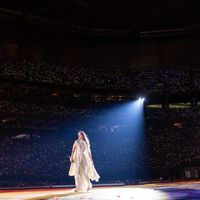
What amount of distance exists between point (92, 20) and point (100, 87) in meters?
2.58

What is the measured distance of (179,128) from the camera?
18453mm

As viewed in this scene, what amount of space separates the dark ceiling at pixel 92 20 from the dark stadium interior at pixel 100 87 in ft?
0.13

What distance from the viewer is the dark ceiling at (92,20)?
14.6 m

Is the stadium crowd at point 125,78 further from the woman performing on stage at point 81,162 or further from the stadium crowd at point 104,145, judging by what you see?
the woman performing on stage at point 81,162

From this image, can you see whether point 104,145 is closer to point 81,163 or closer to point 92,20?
point 92,20

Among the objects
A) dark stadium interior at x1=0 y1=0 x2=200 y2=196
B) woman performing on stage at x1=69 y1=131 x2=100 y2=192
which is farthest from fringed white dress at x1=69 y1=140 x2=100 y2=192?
dark stadium interior at x1=0 y1=0 x2=200 y2=196

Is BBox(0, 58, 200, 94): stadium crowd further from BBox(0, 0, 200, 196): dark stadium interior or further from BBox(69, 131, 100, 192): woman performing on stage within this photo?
BBox(69, 131, 100, 192): woman performing on stage

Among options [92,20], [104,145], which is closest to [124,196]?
[92,20]

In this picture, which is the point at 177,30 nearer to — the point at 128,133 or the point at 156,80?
the point at 156,80

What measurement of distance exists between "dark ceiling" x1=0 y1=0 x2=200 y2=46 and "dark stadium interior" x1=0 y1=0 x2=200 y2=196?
0.04 m

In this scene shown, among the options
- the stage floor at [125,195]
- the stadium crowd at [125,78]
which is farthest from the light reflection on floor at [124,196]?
the stadium crowd at [125,78]

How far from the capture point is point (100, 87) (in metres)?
16.0

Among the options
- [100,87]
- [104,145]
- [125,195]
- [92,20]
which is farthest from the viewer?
[104,145]

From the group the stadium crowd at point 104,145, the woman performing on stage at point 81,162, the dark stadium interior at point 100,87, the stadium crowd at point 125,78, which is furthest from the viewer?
the stadium crowd at point 104,145
